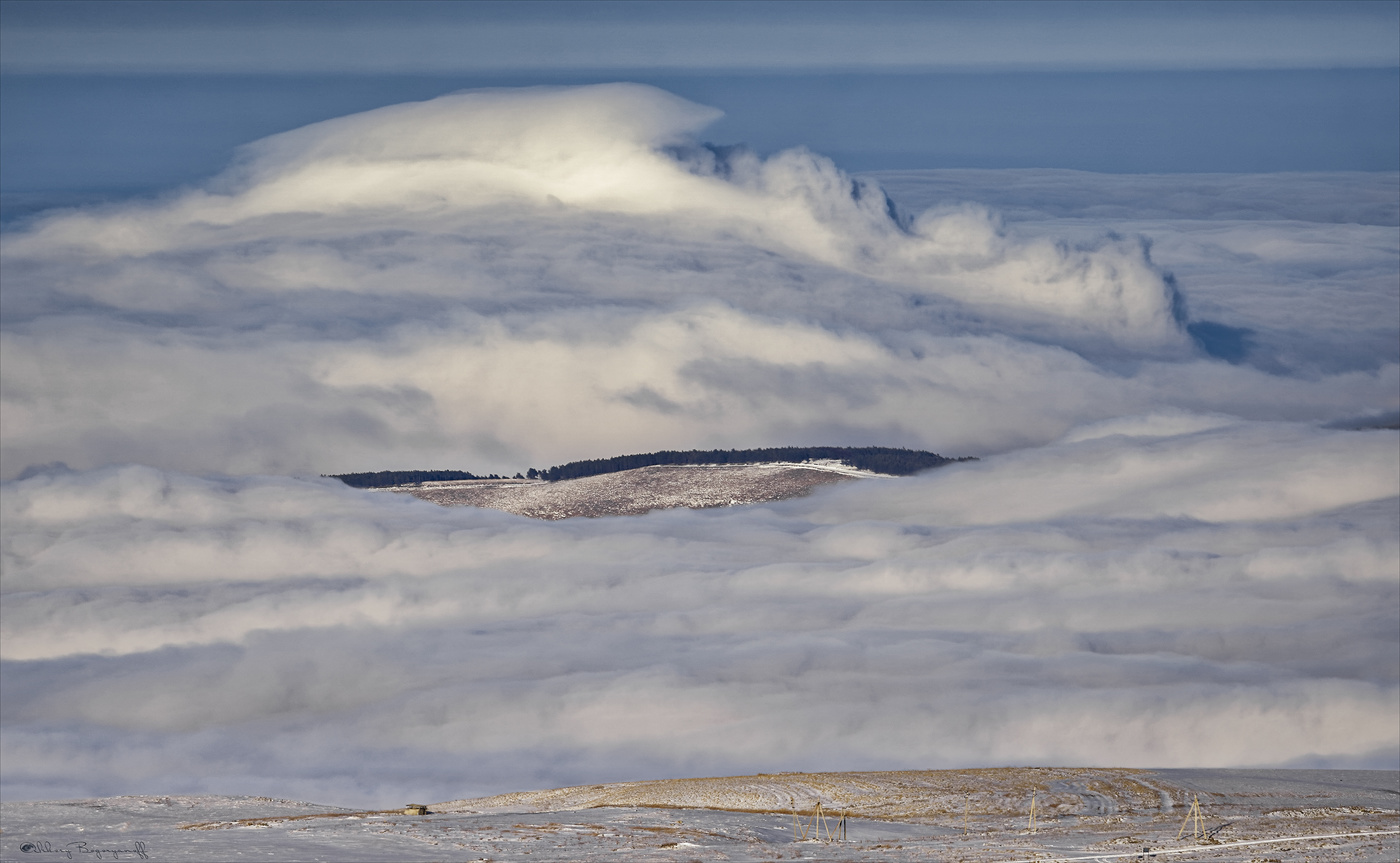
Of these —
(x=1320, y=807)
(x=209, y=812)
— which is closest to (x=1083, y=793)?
(x=1320, y=807)

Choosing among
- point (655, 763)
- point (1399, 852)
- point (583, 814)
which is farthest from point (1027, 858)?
point (655, 763)

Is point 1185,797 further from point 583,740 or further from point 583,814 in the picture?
point 583,740

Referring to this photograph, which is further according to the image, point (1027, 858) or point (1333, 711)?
point (1333, 711)

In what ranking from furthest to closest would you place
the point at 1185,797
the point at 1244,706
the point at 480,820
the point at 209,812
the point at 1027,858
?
the point at 1244,706 → the point at 1185,797 → the point at 209,812 → the point at 480,820 → the point at 1027,858

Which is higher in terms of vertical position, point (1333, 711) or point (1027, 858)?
point (1333, 711)

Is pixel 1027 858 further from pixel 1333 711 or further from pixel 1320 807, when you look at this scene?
pixel 1333 711

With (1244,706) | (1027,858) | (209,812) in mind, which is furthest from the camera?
(1244,706)
